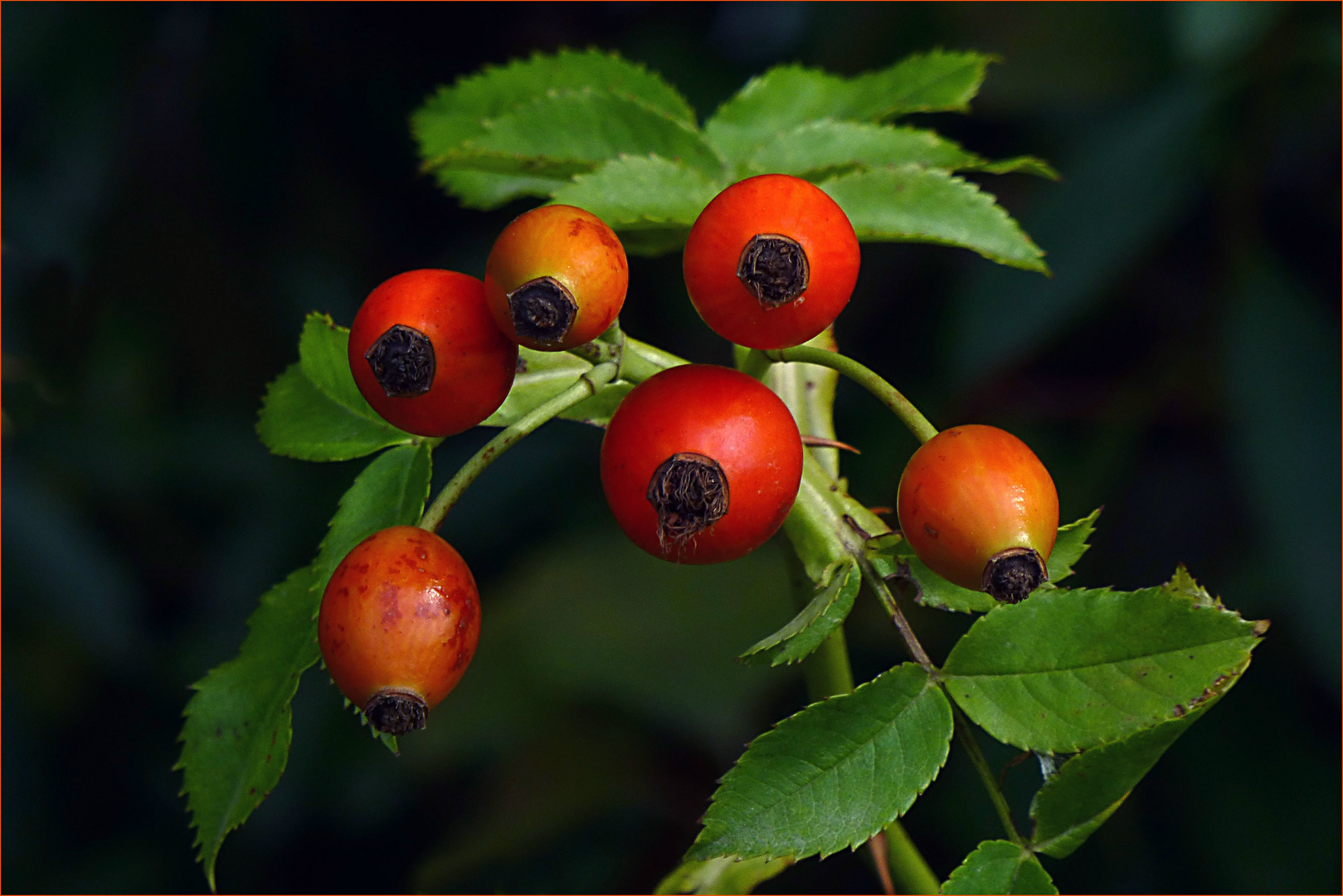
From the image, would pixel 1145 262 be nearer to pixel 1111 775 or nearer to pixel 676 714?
pixel 676 714

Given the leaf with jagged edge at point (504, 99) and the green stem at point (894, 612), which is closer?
the green stem at point (894, 612)

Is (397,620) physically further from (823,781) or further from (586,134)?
(586,134)

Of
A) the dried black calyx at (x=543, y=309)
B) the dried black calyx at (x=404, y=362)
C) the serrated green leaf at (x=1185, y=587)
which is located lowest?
the serrated green leaf at (x=1185, y=587)

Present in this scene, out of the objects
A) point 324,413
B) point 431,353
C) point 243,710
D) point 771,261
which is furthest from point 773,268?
point 243,710

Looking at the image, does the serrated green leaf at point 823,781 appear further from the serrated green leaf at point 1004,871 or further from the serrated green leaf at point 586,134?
the serrated green leaf at point 586,134

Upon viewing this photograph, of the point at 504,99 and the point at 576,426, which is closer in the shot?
the point at 504,99

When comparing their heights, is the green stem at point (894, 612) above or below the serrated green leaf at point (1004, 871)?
above

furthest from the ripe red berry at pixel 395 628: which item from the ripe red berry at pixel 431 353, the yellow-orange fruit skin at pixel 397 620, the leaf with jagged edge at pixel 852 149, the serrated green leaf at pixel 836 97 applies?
the serrated green leaf at pixel 836 97
